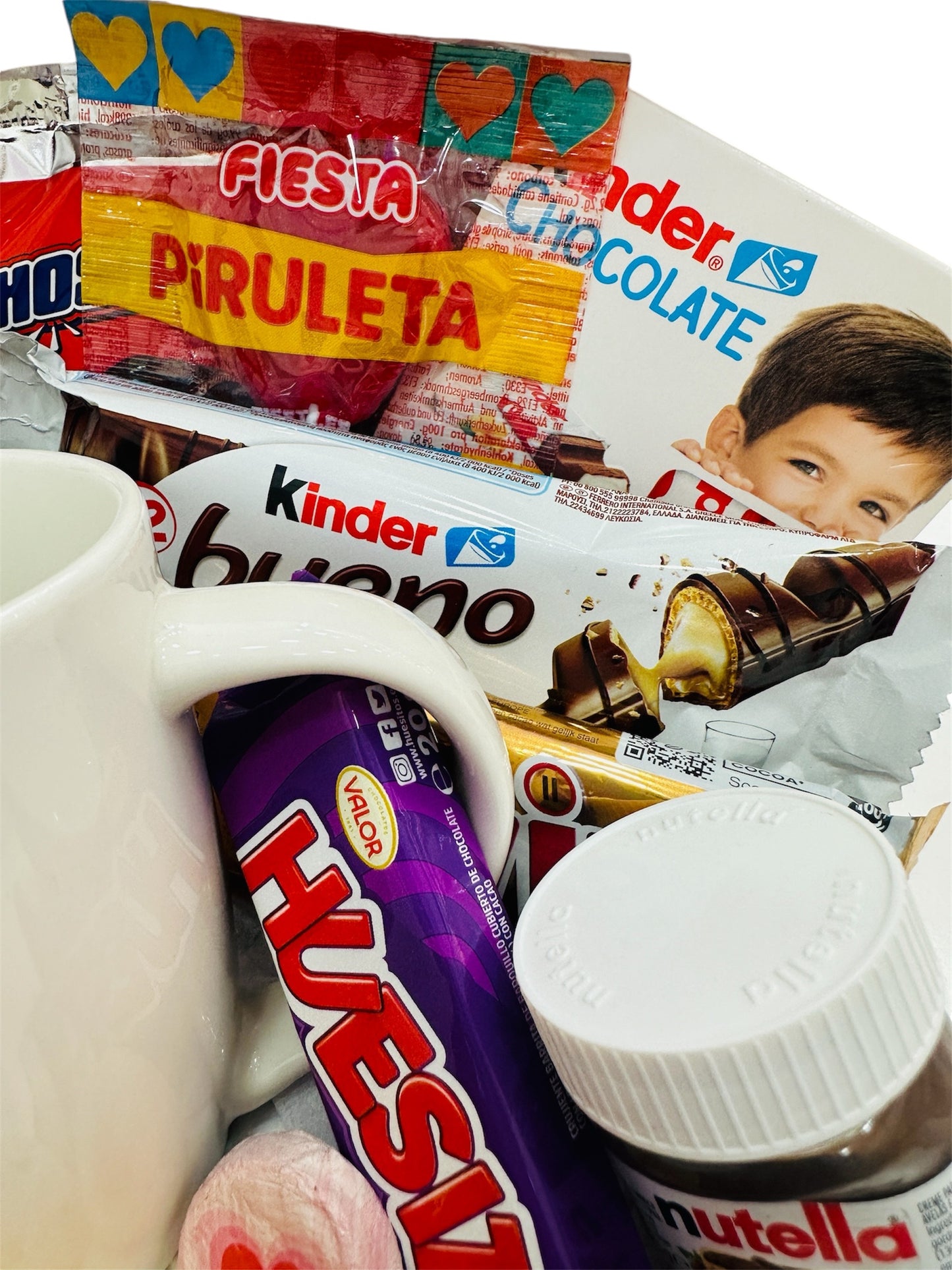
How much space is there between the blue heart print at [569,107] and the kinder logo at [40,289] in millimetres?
280

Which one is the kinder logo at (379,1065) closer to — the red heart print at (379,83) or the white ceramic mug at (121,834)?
the white ceramic mug at (121,834)

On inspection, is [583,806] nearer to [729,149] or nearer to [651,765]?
[651,765]

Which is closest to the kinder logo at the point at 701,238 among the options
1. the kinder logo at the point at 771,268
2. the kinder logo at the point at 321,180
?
the kinder logo at the point at 771,268

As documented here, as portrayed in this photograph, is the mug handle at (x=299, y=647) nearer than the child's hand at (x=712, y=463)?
Yes

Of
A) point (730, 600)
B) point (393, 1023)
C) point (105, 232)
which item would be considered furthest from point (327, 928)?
point (105, 232)

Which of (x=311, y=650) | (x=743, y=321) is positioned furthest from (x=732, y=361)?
(x=311, y=650)

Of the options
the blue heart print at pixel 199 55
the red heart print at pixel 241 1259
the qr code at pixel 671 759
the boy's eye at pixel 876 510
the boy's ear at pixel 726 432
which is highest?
the blue heart print at pixel 199 55

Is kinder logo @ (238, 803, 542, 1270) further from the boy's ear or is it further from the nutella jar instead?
the boy's ear

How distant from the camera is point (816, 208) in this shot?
533 millimetres

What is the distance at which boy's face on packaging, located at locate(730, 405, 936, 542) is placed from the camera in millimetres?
577

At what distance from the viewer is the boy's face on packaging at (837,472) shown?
0.58 meters

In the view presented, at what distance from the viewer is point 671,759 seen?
0.49m

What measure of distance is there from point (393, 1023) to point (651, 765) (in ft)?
0.61

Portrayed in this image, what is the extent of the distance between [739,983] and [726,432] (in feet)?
1.24
